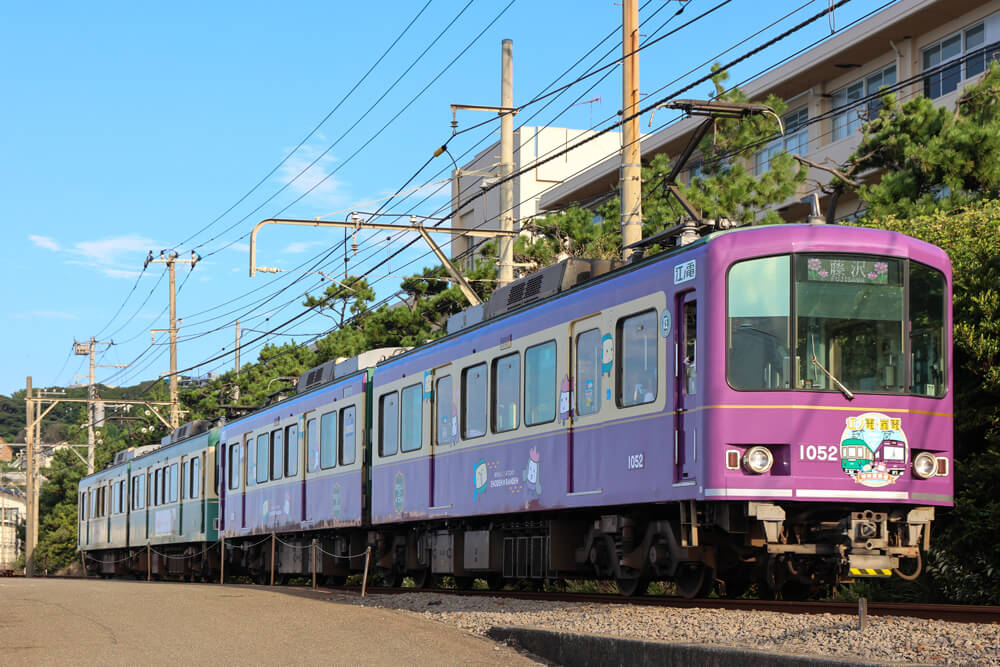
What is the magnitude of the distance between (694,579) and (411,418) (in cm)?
652

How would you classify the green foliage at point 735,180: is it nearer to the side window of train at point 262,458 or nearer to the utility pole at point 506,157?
the utility pole at point 506,157

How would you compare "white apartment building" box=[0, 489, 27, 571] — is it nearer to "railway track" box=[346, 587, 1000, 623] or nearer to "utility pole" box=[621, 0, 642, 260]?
"utility pole" box=[621, 0, 642, 260]

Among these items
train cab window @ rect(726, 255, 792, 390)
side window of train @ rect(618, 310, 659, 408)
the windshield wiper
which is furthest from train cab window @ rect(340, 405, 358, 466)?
the windshield wiper

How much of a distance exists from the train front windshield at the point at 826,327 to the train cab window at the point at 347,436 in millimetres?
10111

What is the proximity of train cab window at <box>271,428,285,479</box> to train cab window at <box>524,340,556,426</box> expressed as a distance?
10608 mm

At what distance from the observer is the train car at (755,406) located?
11.3m

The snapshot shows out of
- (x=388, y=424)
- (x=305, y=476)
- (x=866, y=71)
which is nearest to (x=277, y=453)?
(x=305, y=476)

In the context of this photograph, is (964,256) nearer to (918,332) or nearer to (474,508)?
(918,332)

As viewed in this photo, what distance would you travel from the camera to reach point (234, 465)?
2827 cm

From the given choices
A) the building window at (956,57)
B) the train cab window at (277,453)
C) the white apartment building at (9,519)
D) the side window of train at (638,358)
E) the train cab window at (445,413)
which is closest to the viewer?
the side window of train at (638,358)

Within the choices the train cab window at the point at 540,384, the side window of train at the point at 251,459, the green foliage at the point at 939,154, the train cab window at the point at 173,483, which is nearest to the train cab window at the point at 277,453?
the side window of train at the point at 251,459

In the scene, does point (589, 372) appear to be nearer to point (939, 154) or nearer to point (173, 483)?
point (939, 154)

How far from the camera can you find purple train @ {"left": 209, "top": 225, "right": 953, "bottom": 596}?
37.0ft

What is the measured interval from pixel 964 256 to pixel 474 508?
611cm
